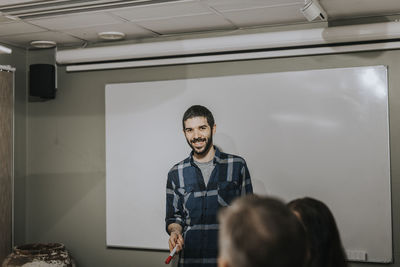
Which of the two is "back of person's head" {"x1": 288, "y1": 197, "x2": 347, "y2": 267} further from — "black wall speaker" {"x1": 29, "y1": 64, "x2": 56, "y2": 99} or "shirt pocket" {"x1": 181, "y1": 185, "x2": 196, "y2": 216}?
"black wall speaker" {"x1": 29, "y1": 64, "x2": 56, "y2": 99}

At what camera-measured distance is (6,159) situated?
4488 mm

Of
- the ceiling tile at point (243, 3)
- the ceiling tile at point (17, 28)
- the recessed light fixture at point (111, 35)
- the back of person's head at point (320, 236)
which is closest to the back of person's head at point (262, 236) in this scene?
the back of person's head at point (320, 236)

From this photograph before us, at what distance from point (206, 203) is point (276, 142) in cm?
78

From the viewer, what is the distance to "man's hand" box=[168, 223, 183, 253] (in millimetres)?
3277

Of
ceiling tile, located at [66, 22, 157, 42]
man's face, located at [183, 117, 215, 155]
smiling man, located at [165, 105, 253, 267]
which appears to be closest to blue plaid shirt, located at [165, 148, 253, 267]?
smiling man, located at [165, 105, 253, 267]

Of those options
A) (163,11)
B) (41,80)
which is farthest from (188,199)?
(41,80)

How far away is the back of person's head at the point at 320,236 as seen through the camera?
1.63 metres

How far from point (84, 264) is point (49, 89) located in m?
1.67

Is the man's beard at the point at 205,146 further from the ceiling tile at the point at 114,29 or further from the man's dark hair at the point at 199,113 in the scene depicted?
the ceiling tile at the point at 114,29

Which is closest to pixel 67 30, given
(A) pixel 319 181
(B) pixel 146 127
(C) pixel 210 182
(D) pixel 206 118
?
(B) pixel 146 127

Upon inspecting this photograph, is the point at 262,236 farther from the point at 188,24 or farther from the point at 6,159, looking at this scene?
the point at 6,159

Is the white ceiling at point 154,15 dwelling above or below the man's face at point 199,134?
above

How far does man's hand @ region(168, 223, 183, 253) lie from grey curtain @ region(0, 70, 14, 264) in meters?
1.79

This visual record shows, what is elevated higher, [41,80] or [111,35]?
[111,35]
